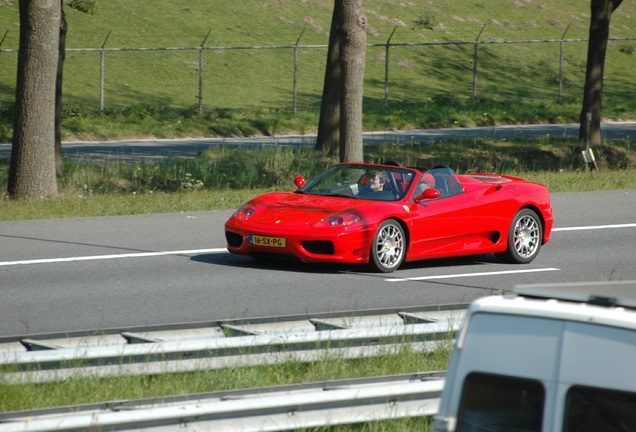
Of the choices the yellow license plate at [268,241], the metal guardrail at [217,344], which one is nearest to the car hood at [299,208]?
the yellow license plate at [268,241]

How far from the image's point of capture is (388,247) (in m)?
11.4

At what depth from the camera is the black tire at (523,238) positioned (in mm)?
12430

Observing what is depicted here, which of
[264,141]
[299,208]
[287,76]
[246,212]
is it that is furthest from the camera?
[287,76]

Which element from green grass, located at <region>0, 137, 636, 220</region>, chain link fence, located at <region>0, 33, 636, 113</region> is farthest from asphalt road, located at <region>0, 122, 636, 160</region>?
chain link fence, located at <region>0, 33, 636, 113</region>

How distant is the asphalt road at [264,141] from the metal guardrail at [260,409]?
16.5 m

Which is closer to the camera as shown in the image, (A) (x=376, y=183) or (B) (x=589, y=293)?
(B) (x=589, y=293)

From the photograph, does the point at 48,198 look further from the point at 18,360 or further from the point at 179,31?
the point at 179,31

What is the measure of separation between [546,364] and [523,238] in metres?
9.08

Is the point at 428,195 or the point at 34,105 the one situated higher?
the point at 34,105

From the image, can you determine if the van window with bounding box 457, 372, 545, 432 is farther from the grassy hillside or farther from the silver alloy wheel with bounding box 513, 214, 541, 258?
the grassy hillside

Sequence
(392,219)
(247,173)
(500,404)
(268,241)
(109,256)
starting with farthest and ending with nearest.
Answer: (247,173) < (109,256) < (392,219) < (268,241) < (500,404)

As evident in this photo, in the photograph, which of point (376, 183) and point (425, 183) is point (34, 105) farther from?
point (425, 183)

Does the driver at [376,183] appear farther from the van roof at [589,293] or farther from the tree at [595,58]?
the tree at [595,58]

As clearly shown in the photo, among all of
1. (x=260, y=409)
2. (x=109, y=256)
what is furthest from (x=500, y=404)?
(x=109, y=256)
